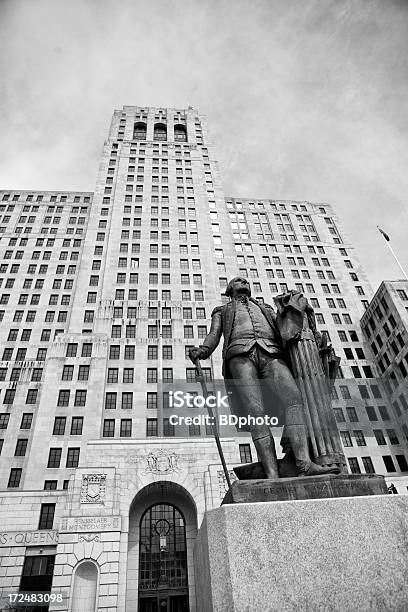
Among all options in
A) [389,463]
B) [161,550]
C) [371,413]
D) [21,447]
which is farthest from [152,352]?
[389,463]

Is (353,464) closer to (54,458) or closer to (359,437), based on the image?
(359,437)

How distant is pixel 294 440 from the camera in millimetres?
5586

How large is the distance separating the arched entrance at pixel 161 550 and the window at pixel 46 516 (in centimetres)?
763

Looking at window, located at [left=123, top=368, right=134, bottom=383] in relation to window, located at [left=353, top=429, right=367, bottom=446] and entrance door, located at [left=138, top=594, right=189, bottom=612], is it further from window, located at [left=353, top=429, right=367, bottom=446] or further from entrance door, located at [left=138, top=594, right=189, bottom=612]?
window, located at [left=353, top=429, right=367, bottom=446]

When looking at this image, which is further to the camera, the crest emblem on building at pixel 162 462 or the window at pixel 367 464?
the window at pixel 367 464

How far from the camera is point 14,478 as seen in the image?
1578 inches

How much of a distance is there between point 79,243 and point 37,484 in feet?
132

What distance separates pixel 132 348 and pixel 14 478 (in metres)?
18.2

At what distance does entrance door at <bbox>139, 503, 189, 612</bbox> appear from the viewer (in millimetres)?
30812

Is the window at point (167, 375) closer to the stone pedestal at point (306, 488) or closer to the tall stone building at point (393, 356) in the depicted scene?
the tall stone building at point (393, 356)

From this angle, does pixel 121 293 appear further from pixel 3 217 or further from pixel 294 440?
pixel 294 440

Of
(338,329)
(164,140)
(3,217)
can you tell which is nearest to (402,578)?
(338,329)

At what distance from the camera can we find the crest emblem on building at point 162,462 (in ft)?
109

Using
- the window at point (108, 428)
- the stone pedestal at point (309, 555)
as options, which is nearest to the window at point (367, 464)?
the window at point (108, 428)
